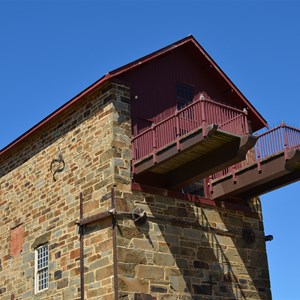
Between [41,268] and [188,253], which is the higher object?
[41,268]

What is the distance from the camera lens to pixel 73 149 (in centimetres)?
2117

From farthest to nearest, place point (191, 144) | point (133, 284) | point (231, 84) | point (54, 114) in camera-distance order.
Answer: point (231, 84) → point (54, 114) → point (133, 284) → point (191, 144)

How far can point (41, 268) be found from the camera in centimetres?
2144


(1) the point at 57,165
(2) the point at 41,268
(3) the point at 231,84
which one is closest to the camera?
(2) the point at 41,268

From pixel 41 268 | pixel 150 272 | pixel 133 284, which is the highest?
pixel 41 268

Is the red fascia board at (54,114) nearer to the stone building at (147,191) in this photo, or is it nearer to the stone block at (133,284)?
the stone building at (147,191)

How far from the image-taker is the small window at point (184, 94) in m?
22.3

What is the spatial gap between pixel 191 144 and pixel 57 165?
5.71 meters

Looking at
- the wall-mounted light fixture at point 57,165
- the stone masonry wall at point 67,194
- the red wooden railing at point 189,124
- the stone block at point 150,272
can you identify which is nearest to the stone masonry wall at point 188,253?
the stone block at point 150,272

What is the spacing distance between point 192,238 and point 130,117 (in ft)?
13.6

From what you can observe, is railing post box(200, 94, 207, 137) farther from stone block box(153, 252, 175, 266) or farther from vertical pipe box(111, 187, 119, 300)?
stone block box(153, 252, 175, 266)

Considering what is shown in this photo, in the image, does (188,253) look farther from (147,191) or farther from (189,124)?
(189,124)

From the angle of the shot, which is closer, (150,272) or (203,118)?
(203,118)

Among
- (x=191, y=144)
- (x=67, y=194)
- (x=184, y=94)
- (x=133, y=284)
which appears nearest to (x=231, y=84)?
(x=184, y=94)
